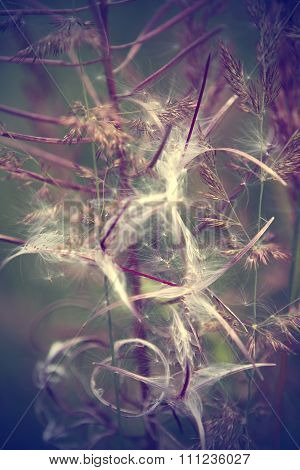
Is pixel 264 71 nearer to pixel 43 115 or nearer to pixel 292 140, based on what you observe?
pixel 292 140

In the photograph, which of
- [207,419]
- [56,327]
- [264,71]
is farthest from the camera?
[56,327]

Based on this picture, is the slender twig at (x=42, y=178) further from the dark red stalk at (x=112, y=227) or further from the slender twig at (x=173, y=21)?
the slender twig at (x=173, y=21)

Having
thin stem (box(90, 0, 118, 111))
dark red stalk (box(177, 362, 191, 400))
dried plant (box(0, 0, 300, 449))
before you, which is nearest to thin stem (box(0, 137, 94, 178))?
dried plant (box(0, 0, 300, 449))

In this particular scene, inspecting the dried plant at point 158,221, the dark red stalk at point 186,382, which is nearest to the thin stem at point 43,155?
the dried plant at point 158,221

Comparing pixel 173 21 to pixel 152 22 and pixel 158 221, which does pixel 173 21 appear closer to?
pixel 152 22

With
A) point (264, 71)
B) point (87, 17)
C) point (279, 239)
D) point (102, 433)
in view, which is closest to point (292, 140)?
point (264, 71)

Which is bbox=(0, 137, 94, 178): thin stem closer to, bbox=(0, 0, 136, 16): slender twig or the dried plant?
the dried plant

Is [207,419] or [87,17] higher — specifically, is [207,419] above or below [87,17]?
below

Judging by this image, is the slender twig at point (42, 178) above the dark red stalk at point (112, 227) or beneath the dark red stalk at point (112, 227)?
above

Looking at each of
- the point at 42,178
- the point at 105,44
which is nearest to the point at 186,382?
the point at 42,178
